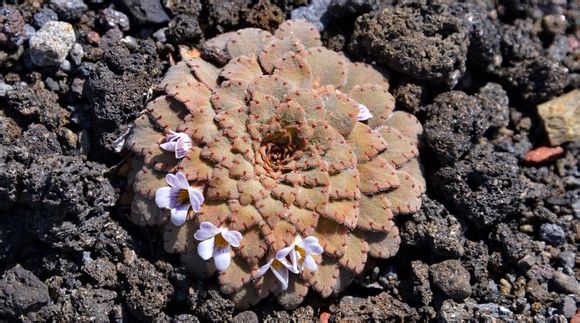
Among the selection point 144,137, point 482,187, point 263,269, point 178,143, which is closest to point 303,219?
point 263,269

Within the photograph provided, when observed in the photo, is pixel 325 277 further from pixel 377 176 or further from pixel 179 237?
pixel 179 237

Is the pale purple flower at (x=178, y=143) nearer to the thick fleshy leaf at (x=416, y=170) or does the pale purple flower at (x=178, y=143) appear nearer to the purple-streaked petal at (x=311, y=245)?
the purple-streaked petal at (x=311, y=245)

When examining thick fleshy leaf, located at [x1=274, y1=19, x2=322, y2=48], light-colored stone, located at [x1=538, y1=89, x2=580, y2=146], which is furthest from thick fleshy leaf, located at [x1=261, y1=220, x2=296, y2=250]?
light-colored stone, located at [x1=538, y1=89, x2=580, y2=146]

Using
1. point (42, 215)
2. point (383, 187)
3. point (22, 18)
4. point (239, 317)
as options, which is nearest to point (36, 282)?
point (42, 215)

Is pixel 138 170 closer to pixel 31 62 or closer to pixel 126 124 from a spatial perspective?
pixel 126 124

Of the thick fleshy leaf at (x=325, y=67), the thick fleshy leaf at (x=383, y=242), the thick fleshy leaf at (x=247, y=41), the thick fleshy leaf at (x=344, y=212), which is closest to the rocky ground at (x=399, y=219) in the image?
the thick fleshy leaf at (x=383, y=242)
